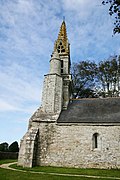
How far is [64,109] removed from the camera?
18734 mm

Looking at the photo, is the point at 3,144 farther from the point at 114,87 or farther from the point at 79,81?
the point at 114,87

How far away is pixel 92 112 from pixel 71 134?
2.93 metres

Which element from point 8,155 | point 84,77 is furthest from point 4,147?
Result: point 84,77

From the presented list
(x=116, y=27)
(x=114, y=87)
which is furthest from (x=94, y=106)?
(x=116, y=27)

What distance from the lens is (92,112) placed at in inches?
672

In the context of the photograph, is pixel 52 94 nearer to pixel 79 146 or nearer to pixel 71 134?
pixel 71 134

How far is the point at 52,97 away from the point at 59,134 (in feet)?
12.7

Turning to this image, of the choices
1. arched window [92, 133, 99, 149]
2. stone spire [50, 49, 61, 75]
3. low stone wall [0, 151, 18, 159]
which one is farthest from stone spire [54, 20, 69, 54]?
low stone wall [0, 151, 18, 159]

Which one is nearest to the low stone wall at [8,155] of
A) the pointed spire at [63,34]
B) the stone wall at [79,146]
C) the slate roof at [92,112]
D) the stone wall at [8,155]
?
the stone wall at [8,155]

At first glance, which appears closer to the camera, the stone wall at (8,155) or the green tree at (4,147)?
the stone wall at (8,155)

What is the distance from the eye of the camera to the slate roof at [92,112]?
1588 cm

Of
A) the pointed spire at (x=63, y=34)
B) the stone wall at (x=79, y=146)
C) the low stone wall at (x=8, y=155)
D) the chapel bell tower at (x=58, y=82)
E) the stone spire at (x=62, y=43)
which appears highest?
the pointed spire at (x=63, y=34)

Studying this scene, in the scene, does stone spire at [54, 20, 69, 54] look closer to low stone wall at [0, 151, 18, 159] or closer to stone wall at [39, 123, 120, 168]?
stone wall at [39, 123, 120, 168]

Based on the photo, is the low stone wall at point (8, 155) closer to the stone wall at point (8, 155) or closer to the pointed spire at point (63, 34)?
the stone wall at point (8, 155)
